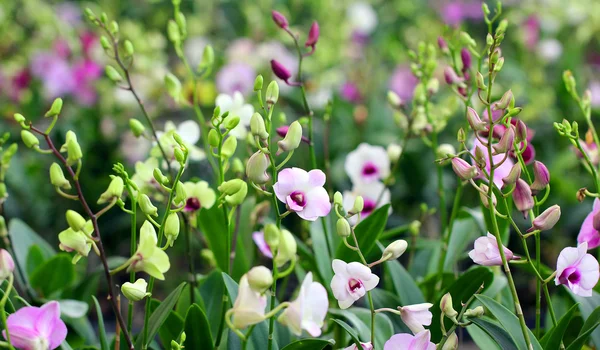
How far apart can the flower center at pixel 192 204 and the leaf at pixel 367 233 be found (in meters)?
0.18

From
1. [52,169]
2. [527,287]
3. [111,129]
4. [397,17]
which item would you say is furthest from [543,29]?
[52,169]

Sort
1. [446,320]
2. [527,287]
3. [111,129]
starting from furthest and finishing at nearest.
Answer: [111,129] < [527,287] < [446,320]

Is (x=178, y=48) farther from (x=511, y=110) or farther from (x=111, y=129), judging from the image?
(x=111, y=129)

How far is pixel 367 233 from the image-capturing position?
0.78 m

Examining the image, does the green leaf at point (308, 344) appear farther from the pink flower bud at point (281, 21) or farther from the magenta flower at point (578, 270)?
the pink flower bud at point (281, 21)

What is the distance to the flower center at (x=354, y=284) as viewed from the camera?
577 mm

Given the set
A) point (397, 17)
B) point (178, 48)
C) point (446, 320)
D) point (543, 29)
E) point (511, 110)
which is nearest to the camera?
point (511, 110)

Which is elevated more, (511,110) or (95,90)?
(511,110)

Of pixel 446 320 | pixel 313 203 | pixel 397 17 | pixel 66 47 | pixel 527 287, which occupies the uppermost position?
pixel 313 203

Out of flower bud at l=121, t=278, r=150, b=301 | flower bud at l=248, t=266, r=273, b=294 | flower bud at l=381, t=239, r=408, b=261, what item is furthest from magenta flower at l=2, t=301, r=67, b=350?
flower bud at l=381, t=239, r=408, b=261

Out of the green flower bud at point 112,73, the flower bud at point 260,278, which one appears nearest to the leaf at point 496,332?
the flower bud at point 260,278

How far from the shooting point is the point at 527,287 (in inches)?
63.7

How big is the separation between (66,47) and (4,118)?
269mm

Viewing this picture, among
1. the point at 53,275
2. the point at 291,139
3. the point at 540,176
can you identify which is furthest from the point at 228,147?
the point at 53,275
